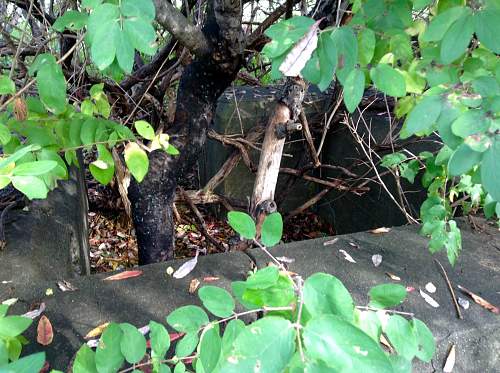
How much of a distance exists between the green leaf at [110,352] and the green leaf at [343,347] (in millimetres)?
356

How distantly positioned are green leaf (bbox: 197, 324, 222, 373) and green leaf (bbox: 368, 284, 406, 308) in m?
0.25

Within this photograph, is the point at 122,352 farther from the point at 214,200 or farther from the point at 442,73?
the point at 214,200

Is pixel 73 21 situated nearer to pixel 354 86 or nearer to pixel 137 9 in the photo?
pixel 137 9

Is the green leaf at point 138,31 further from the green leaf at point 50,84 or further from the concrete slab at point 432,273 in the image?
the concrete slab at point 432,273

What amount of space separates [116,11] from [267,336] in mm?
512

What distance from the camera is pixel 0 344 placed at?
1.85 feet

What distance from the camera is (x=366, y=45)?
0.79m

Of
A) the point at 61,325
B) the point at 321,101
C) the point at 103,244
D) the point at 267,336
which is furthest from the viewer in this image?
the point at 321,101

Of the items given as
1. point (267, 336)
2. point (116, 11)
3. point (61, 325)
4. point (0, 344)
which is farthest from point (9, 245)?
point (267, 336)

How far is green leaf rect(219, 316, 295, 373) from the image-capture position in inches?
16.7

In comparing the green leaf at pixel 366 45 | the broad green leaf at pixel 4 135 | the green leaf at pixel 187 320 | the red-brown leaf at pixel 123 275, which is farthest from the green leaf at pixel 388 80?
the red-brown leaf at pixel 123 275

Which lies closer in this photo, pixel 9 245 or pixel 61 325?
pixel 61 325

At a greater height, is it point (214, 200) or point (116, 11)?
point (116, 11)

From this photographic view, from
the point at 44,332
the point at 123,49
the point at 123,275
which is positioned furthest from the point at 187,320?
the point at 123,275
